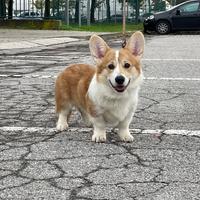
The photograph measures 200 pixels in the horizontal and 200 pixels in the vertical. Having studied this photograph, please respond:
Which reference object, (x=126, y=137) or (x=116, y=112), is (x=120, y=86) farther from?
(x=126, y=137)

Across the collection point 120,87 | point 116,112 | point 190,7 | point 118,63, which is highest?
point 190,7

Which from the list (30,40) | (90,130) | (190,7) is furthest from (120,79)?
(190,7)

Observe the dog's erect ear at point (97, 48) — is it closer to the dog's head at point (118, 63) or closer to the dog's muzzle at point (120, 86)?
the dog's head at point (118, 63)

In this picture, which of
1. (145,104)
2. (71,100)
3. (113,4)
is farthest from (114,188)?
(113,4)

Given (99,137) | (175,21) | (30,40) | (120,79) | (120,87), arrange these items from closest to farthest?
(120,79)
(120,87)
(99,137)
(30,40)
(175,21)

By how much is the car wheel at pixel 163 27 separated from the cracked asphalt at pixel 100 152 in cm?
2003

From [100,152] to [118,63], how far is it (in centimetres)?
86

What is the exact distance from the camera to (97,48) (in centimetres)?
591

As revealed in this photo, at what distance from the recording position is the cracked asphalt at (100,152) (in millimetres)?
4551

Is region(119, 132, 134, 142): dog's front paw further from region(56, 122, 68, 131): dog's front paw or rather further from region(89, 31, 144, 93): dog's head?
region(56, 122, 68, 131): dog's front paw

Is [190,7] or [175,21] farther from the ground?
[190,7]

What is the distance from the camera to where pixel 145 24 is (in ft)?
98.8

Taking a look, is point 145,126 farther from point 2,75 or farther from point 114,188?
point 2,75

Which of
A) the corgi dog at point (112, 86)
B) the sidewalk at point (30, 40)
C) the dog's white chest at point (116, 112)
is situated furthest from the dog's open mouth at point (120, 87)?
the sidewalk at point (30, 40)
